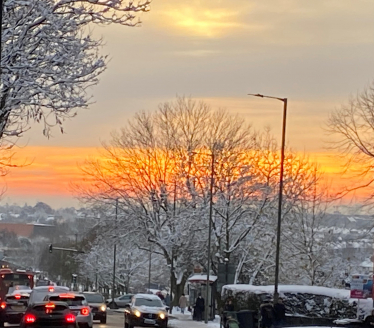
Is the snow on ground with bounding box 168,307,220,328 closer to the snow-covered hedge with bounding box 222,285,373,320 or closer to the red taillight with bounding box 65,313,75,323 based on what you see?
the snow-covered hedge with bounding box 222,285,373,320

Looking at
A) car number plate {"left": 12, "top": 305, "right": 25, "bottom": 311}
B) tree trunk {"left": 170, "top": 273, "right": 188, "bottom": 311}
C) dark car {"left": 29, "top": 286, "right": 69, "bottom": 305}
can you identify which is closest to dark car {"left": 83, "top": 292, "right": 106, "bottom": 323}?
car number plate {"left": 12, "top": 305, "right": 25, "bottom": 311}

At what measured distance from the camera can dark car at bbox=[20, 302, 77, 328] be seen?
63.5 feet

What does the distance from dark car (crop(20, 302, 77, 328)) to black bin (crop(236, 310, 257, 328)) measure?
47.3 ft

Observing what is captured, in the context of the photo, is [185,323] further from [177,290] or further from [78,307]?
[78,307]

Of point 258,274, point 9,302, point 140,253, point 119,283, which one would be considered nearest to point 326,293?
point 9,302

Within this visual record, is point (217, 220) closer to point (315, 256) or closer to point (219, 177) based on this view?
point (219, 177)

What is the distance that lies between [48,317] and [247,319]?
15.2m

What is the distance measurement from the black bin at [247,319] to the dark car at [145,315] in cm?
315

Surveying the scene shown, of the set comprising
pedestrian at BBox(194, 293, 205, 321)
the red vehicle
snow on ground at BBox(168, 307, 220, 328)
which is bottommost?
snow on ground at BBox(168, 307, 220, 328)

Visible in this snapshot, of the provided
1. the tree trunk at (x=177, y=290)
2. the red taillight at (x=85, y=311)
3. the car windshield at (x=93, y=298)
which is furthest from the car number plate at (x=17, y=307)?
the tree trunk at (x=177, y=290)

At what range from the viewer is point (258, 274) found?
190ft

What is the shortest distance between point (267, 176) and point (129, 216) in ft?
32.5

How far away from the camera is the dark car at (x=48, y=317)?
19359 millimetres

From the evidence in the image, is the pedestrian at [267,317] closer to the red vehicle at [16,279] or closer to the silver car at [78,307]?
the silver car at [78,307]
